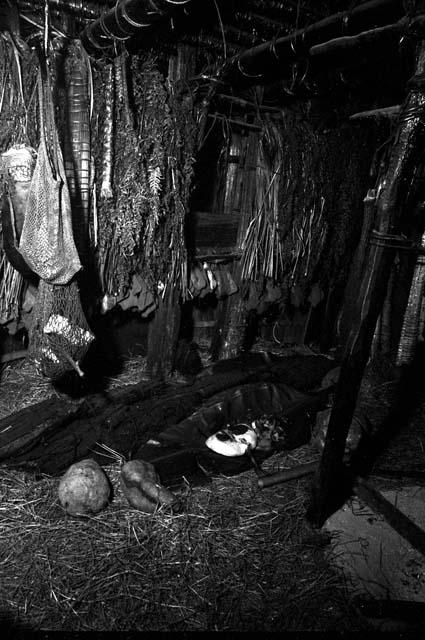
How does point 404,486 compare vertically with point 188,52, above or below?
below

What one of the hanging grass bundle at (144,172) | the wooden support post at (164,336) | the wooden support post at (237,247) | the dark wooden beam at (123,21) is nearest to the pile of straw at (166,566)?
the wooden support post at (164,336)

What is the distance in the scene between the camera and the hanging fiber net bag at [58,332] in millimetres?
3334

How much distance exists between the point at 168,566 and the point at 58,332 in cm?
194

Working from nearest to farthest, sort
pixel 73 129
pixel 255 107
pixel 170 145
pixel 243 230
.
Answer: pixel 73 129 < pixel 170 145 < pixel 255 107 < pixel 243 230

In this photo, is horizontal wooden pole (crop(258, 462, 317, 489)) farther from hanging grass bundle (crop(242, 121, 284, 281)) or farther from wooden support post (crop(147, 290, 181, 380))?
hanging grass bundle (crop(242, 121, 284, 281))

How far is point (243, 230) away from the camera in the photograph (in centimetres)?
559

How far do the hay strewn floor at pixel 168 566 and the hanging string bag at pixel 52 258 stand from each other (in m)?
1.13

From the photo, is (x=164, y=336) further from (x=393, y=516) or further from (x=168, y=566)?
(x=393, y=516)

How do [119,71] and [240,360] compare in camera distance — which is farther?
[240,360]

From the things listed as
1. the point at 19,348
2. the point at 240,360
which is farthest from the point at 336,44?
the point at 19,348

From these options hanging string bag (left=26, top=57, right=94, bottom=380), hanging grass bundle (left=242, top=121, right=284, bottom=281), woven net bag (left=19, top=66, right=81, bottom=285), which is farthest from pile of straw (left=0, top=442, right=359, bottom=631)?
hanging grass bundle (left=242, top=121, right=284, bottom=281)

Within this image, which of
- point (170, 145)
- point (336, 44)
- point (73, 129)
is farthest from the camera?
point (170, 145)

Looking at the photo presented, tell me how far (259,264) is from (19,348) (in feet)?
11.2

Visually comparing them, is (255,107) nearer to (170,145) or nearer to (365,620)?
(170,145)
